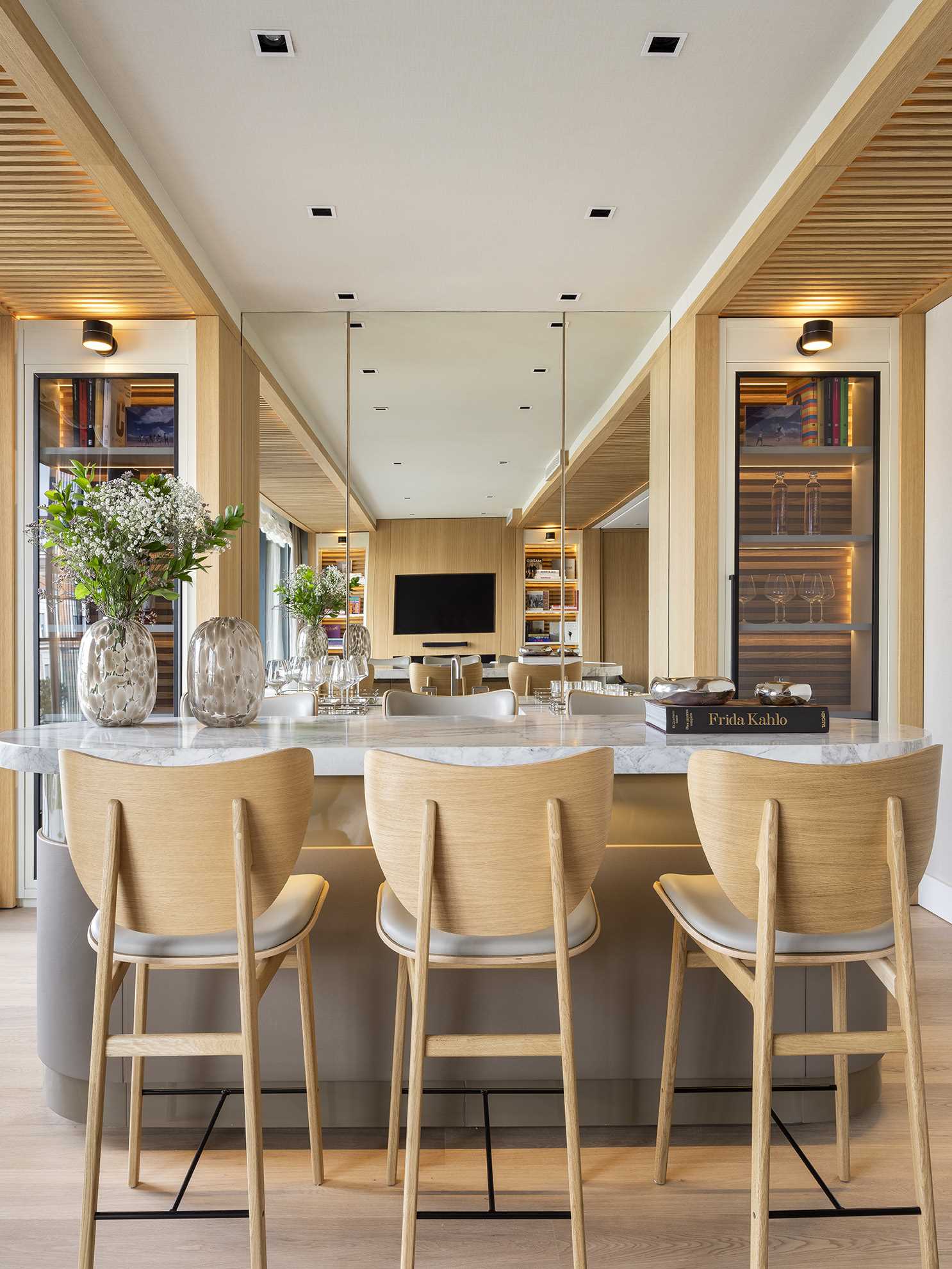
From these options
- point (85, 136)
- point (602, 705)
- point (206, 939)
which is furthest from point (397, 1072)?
point (85, 136)

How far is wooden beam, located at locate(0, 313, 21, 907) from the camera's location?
152 inches

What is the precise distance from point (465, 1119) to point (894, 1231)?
3.04 ft

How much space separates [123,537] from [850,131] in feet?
7.47

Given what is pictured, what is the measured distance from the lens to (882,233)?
309 centimetres

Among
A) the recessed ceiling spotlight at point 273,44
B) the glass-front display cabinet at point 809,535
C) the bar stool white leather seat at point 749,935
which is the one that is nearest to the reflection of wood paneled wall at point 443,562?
the glass-front display cabinet at point 809,535

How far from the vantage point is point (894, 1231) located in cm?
174

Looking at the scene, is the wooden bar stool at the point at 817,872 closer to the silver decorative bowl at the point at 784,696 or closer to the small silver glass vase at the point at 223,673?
the silver decorative bowl at the point at 784,696

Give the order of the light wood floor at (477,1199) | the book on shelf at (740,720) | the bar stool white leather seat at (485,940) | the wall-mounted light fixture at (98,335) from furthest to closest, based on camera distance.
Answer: the wall-mounted light fixture at (98,335), the book on shelf at (740,720), the light wood floor at (477,1199), the bar stool white leather seat at (485,940)

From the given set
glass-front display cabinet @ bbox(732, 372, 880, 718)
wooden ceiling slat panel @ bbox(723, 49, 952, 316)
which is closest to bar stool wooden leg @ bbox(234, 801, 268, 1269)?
wooden ceiling slat panel @ bbox(723, 49, 952, 316)

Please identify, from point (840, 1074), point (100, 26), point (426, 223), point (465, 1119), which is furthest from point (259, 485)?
point (840, 1074)

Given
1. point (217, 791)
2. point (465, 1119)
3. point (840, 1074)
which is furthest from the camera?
point (465, 1119)

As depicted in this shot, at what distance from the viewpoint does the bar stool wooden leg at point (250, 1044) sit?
1446 mm

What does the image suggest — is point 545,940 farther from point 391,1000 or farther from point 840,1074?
point 840,1074

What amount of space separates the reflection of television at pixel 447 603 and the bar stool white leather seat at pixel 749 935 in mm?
2736
